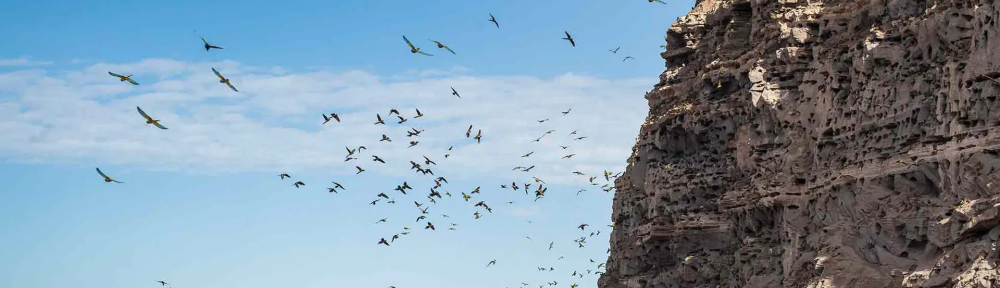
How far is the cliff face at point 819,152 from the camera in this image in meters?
42.5

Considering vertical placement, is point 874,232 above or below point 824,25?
below

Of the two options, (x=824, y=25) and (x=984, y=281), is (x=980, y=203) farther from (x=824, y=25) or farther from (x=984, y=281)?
(x=824, y=25)

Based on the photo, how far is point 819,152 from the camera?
5262 cm

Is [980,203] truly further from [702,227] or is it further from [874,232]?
[702,227]

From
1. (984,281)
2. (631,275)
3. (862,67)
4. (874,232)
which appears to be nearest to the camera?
(984,281)

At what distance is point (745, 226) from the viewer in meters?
57.8

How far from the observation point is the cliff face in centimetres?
4253

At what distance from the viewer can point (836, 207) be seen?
50.0 metres

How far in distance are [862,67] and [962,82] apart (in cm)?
751

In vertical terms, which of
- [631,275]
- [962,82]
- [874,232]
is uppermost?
[962,82]

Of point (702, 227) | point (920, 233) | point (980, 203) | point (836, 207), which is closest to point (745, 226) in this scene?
point (702, 227)

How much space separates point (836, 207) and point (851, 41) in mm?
7731

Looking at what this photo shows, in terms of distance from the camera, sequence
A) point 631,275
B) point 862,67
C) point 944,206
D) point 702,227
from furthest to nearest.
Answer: point 631,275
point 702,227
point 862,67
point 944,206

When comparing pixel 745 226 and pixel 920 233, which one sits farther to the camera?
pixel 745 226
